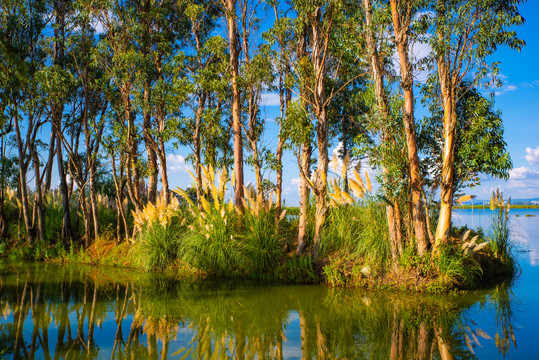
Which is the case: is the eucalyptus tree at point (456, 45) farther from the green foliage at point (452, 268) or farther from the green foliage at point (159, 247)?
the green foliage at point (159, 247)

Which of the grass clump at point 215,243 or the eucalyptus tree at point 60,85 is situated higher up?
the eucalyptus tree at point 60,85

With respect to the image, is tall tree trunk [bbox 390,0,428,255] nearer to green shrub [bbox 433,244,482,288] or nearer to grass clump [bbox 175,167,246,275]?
green shrub [bbox 433,244,482,288]

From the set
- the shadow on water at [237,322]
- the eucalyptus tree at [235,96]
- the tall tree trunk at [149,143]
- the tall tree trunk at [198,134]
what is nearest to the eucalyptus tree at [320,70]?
the shadow on water at [237,322]

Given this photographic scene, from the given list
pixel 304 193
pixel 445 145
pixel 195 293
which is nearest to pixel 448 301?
pixel 445 145

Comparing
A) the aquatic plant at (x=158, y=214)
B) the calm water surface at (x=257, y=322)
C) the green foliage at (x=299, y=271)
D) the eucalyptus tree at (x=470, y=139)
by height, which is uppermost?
the eucalyptus tree at (x=470, y=139)

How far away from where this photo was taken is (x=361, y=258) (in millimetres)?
7746

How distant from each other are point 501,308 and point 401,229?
2.06 metres

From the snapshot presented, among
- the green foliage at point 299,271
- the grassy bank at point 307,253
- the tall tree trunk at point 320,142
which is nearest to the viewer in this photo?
the grassy bank at point 307,253

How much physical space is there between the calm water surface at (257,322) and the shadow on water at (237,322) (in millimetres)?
13

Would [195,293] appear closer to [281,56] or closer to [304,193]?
[304,193]

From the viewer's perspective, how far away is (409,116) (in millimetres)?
7402

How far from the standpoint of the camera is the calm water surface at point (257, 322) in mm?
4320

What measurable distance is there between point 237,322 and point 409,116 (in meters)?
4.65

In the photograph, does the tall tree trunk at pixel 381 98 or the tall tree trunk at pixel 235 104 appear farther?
the tall tree trunk at pixel 235 104
